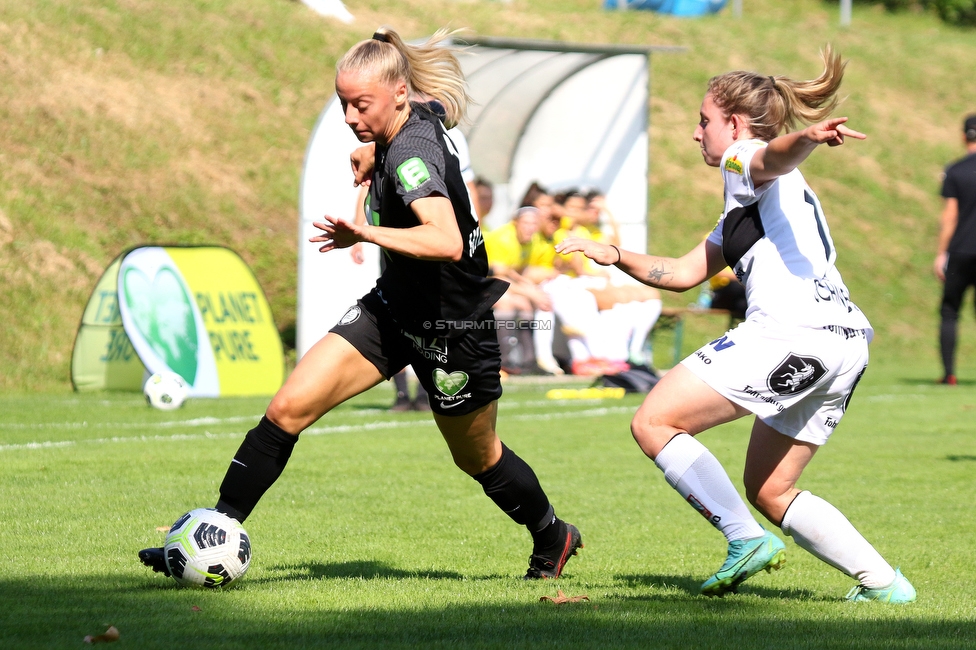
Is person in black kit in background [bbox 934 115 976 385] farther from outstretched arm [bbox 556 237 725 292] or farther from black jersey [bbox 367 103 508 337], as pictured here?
black jersey [bbox 367 103 508 337]

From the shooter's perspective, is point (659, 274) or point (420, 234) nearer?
point (420, 234)

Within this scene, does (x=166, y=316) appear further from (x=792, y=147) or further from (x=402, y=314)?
(x=792, y=147)

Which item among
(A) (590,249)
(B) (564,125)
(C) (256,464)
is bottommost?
(C) (256,464)

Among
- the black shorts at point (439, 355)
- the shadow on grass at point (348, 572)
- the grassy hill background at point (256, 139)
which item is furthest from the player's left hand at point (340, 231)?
the grassy hill background at point (256, 139)

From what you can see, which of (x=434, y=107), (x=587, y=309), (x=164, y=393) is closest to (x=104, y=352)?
(x=164, y=393)

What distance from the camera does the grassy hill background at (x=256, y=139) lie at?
15070mm

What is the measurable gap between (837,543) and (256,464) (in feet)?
7.01

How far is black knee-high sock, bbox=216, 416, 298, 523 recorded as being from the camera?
14.9 feet

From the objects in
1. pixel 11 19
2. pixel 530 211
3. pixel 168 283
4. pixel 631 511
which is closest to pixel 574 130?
pixel 530 211

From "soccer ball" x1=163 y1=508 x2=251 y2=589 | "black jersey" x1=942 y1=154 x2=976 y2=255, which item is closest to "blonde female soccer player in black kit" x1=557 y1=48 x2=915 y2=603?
"soccer ball" x1=163 y1=508 x2=251 y2=589

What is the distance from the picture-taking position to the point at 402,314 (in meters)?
4.57

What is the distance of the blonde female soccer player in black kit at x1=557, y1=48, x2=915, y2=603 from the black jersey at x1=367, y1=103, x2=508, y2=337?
0.42 meters

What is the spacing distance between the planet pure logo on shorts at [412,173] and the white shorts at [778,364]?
3.73 ft

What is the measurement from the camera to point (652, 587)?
4672 mm
